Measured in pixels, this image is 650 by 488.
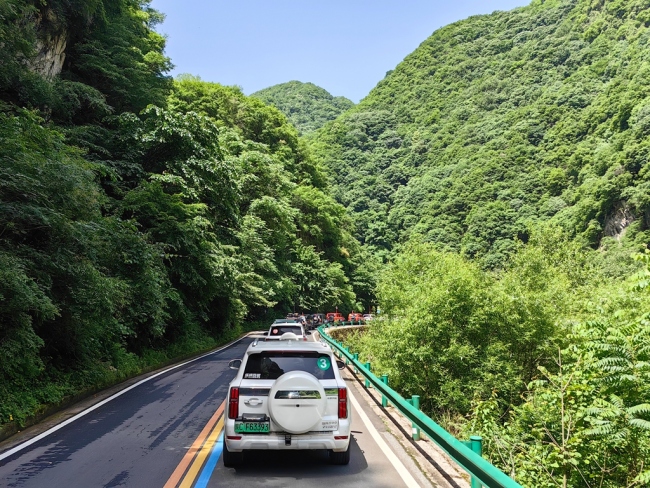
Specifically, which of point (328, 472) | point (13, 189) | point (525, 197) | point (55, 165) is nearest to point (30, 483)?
point (328, 472)

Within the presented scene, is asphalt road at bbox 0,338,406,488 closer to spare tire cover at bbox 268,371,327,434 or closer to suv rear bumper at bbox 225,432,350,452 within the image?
suv rear bumper at bbox 225,432,350,452

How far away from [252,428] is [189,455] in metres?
1.53

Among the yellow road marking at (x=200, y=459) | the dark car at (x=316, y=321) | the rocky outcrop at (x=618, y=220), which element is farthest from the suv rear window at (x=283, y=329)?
the rocky outcrop at (x=618, y=220)

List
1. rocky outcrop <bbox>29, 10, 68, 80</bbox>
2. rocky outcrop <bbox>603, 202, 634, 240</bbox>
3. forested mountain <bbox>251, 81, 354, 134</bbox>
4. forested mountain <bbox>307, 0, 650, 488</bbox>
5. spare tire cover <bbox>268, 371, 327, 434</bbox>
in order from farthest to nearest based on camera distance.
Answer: forested mountain <bbox>251, 81, 354, 134</bbox>, rocky outcrop <bbox>603, 202, 634, 240</bbox>, rocky outcrop <bbox>29, 10, 68, 80</bbox>, forested mountain <bbox>307, 0, 650, 488</bbox>, spare tire cover <bbox>268, 371, 327, 434</bbox>

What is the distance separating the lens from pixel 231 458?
6.34 metres

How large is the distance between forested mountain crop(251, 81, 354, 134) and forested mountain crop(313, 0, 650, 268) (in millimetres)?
11533

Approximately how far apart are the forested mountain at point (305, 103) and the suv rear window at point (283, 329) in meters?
134

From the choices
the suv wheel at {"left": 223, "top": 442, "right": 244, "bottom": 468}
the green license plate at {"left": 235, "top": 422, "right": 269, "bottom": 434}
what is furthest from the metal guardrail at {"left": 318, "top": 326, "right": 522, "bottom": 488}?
the suv wheel at {"left": 223, "top": 442, "right": 244, "bottom": 468}

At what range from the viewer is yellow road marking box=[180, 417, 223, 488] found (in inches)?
231

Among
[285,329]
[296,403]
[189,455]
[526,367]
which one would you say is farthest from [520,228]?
[296,403]

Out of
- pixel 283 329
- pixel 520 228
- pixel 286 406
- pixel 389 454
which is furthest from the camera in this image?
pixel 520 228

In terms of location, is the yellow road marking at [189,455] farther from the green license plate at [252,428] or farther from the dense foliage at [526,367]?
the dense foliage at [526,367]

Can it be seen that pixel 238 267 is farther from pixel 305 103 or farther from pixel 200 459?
pixel 305 103

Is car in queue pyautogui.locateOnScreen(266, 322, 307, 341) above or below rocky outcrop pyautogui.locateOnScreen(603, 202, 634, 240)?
below
